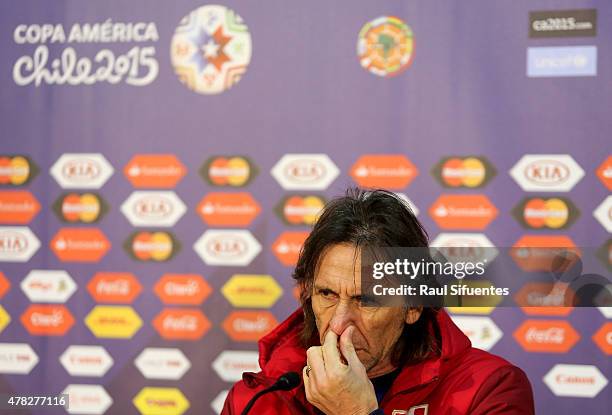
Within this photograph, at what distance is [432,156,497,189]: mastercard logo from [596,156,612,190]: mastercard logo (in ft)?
0.89

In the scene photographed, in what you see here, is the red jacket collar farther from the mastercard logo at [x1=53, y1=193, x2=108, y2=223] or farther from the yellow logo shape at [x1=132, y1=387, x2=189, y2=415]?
the mastercard logo at [x1=53, y1=193, x2=108, y2=223]

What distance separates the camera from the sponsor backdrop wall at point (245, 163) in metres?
2.00

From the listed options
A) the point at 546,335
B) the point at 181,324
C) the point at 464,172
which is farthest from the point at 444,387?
the point at 181,324

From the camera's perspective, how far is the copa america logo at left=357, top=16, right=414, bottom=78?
2094mm

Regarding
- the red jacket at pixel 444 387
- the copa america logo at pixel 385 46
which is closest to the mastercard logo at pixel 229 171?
the copa america logo at pixel 385 46

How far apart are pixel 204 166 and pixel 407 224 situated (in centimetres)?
85

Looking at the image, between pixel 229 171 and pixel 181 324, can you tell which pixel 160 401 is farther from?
pixel 229 171

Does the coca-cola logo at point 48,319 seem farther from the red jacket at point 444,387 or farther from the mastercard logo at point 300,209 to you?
the red jacket at point 444,387

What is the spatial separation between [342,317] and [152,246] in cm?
94

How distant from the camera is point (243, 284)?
2.16 m

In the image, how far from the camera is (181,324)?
219 cm

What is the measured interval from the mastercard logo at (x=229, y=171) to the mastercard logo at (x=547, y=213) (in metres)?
0.76

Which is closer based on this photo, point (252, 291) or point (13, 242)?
point (252, 291)

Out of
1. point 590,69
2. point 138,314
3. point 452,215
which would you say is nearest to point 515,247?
point 452,215
